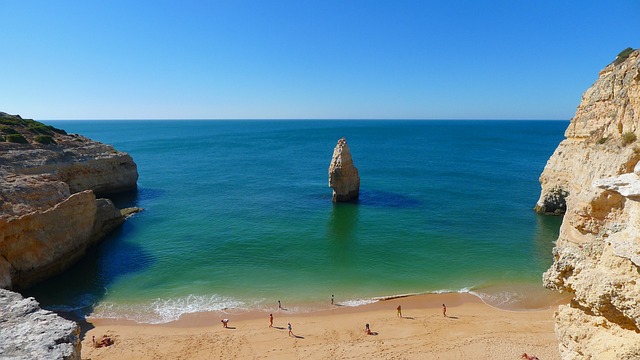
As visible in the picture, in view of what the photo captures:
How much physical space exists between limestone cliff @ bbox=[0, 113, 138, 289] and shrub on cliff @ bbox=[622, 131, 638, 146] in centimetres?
3552

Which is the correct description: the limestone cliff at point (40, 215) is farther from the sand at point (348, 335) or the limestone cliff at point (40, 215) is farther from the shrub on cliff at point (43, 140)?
the sand at point (348, 335)

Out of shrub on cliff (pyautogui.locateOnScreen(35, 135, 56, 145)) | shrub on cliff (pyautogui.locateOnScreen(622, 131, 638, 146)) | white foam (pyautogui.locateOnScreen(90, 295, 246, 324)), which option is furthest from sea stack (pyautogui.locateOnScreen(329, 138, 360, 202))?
shrub on cliff (pyautogui.locateOnScreen(35, 135, 56, 145))

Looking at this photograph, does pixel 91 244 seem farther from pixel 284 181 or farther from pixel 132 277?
pixel 284 181

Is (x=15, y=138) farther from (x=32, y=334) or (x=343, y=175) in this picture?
(x=32, y=334)

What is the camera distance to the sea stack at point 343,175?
39469mm

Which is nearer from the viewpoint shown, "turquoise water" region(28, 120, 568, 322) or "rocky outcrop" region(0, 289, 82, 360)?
"rocky outcrop" region(0, 289, 82, 360)

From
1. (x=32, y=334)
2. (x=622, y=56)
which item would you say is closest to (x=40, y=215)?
(x=32, y=334)

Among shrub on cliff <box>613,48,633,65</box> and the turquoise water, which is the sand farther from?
shrub on cliff <box>613,48,633,65</box>

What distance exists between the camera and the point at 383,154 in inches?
3433

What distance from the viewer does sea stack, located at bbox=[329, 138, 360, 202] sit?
39.5 m

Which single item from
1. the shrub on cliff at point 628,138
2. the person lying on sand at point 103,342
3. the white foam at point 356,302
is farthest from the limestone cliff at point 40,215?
the shrub on cliff at point 628,138

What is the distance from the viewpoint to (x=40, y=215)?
23.1 meters

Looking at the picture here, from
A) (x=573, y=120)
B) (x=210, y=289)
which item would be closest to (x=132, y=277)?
(x=210, y=289)

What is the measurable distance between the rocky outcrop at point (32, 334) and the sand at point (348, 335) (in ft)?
33.3
